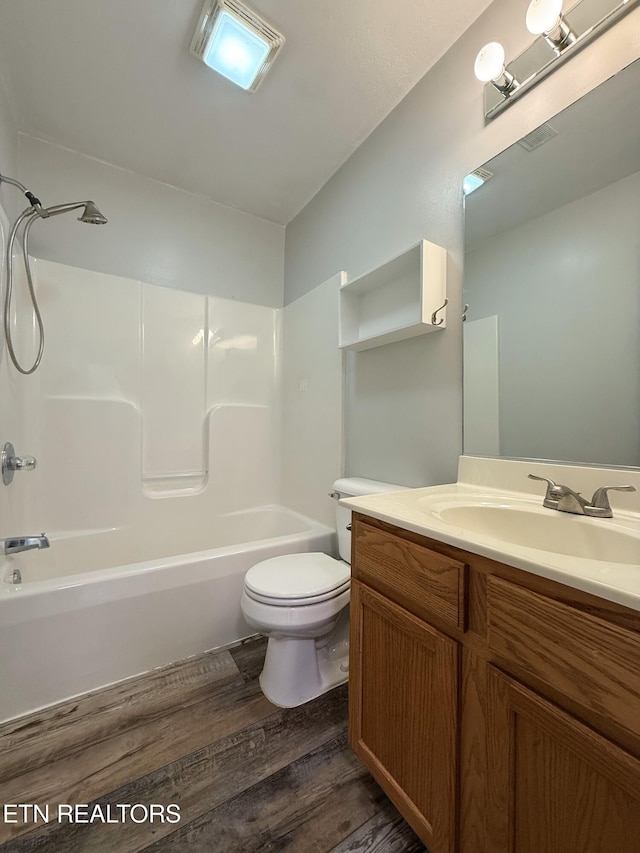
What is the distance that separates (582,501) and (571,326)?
505 millimetres

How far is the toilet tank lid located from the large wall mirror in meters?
0.40

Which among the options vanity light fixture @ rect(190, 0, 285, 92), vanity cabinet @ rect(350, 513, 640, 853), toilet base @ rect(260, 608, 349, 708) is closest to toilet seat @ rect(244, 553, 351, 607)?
toilet base @ rect(260, 608, 349, 708)

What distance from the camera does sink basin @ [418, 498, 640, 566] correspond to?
754 mm

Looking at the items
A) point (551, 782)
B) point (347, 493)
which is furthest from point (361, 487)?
point (551, 782)

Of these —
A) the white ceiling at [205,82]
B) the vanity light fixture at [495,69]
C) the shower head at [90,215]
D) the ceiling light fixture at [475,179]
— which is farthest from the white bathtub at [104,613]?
the white ceiling at [205,82]

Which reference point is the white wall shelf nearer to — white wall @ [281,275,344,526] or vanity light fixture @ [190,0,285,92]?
white wall @ [281,275,344,526]

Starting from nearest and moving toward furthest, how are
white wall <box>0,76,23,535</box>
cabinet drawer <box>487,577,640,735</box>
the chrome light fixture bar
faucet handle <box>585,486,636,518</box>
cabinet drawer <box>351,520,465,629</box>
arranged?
cabinet drawer <box>487,577,640,735</box> → cabinet drawer <box>351,520,465,629</box> → faucet handle <box>585,486,636,518</box> → the chrome light fixture bar → white wall <box>0,76,23,535</box>

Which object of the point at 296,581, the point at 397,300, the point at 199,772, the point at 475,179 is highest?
the point at 475,179

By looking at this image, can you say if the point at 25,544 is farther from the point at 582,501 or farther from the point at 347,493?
the point at 582,501

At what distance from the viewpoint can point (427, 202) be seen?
143 cm

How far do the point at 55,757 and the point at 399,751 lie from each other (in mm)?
1077

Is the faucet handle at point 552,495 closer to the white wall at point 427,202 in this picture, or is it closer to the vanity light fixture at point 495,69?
the white wall at point 427,202

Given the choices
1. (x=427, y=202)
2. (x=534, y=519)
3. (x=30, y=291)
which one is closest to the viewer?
(x=534, y=519)

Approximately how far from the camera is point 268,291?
255 cm
